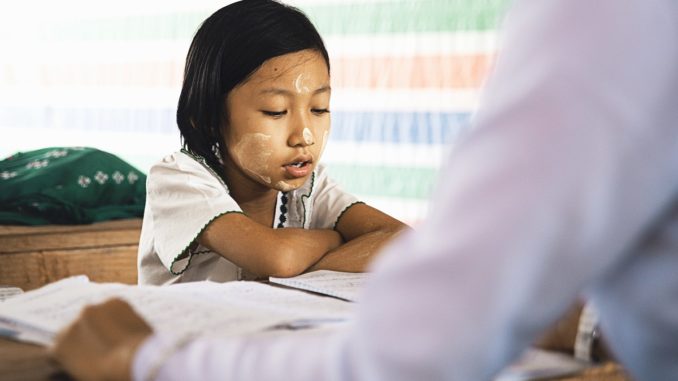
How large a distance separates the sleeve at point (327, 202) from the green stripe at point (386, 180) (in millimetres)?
867

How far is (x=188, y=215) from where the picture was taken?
1.61 m

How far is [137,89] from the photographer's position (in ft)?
12.0

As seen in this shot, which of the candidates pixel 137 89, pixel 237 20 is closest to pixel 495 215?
pixel 237 20

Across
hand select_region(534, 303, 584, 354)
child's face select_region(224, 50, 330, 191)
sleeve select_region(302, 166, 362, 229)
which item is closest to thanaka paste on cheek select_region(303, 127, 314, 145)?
child's face select_region(224, 50, 330, 191)

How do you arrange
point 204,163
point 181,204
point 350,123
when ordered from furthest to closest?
point 350,123, point 204,163, point 181,204

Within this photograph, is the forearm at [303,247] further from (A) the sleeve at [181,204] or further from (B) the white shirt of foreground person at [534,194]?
(B) the white shirt of foreground person at [534,194]

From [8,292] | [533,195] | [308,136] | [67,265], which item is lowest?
[67,265]

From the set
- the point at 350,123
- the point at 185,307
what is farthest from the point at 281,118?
the point at 350,123

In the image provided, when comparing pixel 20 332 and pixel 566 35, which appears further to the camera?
pixel 20 332

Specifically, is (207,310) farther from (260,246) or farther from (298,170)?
(298,170)

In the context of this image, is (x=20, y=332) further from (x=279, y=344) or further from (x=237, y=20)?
(x=237, y=20)

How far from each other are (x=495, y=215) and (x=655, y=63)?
135 mm

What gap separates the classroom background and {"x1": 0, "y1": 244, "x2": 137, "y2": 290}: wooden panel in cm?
77

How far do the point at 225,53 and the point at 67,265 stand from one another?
1041mm
